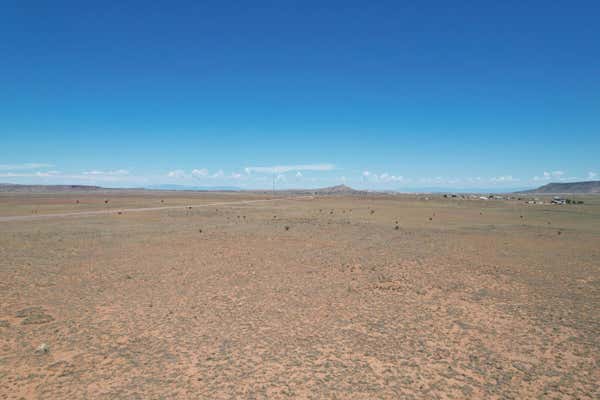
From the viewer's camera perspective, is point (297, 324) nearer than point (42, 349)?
No

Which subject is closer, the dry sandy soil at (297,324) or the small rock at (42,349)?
the dry sandy soil at (297,324)

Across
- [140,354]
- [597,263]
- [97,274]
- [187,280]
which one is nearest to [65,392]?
[140,354]

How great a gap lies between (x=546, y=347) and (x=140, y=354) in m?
10.2

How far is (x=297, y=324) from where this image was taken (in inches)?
387

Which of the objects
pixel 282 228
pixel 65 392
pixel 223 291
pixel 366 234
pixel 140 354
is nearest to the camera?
pixel 65 392

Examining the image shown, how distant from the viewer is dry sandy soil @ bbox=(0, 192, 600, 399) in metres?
6.88

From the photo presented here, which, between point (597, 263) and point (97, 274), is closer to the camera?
point (97, 274)

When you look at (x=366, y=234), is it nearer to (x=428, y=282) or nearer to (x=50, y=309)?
(x=428, y=282)

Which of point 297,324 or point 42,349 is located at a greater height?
point 42,349

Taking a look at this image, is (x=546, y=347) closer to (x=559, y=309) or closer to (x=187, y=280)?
(x=559, y=309)

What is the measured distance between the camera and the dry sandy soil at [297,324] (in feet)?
22.6

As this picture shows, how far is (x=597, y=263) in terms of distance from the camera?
58.6 ft

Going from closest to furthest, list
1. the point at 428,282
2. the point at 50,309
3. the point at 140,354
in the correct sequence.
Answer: the point at 140,354 < the point at 50,309 < the point at 428,282

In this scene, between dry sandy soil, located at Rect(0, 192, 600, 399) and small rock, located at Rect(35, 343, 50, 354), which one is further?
small rock, located at Rect(35, 343, 50, 354)
